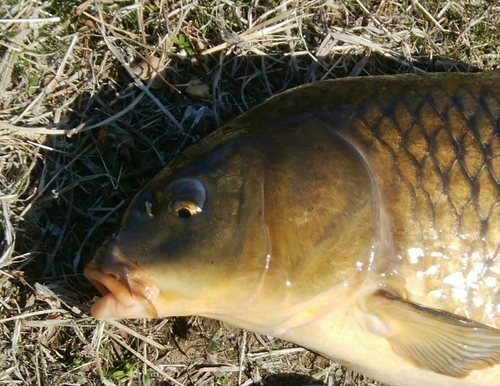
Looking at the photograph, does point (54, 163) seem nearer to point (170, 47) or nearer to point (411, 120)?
point (170, 47)

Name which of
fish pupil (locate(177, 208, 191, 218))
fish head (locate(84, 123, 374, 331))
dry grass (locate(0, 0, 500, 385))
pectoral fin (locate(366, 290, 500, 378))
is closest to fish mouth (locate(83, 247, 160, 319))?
fish head (locate(84, 123, 374, 331))

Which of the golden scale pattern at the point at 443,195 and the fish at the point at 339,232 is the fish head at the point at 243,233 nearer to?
the fish at the point at 339,232

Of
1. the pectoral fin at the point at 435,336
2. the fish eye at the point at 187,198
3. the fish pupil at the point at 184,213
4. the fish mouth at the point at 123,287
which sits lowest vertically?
the pectoral fin at the point at 435,336

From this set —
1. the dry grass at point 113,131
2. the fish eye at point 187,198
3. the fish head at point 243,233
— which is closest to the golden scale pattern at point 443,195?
the fish head at point 243,233

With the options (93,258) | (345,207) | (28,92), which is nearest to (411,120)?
Answer: (345,207)

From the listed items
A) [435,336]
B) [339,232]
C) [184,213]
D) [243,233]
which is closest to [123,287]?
[184,213]

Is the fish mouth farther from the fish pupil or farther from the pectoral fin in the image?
the pectoral fin

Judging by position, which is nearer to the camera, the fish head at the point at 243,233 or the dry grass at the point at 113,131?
the fish head at the point at 243,233
